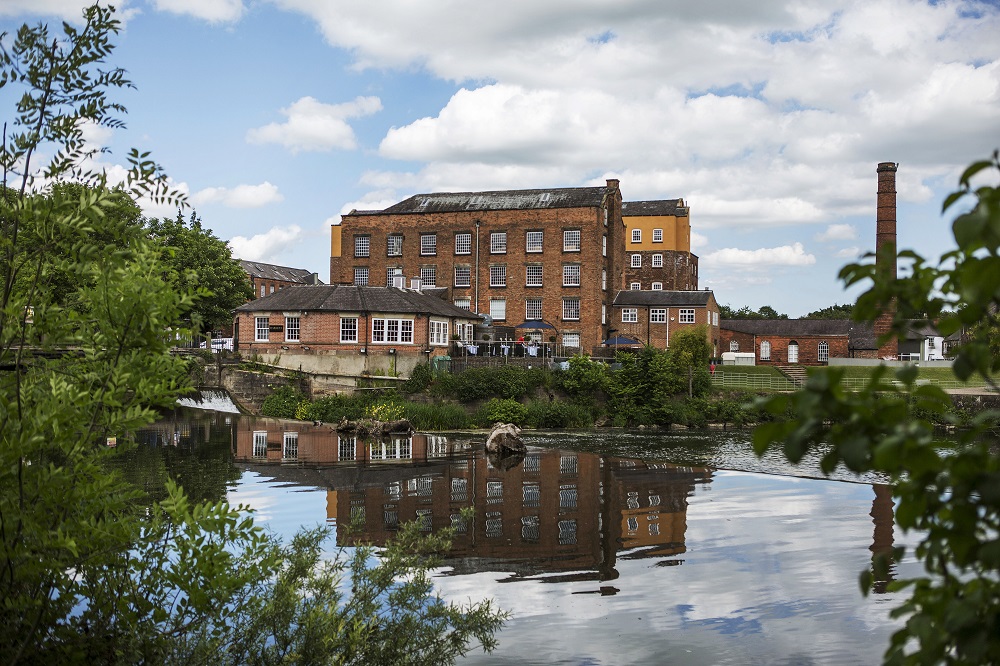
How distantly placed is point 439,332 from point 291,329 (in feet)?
26.9

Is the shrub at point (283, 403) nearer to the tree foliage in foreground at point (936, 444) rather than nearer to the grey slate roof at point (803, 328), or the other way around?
the grey slate roof at point (803, 328)

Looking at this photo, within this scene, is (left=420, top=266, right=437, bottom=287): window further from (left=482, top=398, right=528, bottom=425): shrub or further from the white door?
the white door

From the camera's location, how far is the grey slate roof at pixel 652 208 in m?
74.2

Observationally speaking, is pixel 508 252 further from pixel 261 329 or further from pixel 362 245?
pixel 261 329

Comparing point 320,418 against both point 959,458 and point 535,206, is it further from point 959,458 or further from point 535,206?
point 959,458

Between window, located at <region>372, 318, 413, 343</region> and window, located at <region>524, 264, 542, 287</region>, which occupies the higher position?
window, located at <region>524, 264, 542, 287</region>

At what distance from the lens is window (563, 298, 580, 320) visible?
56.5 m

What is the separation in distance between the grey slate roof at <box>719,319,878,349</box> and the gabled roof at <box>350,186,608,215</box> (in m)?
17.1

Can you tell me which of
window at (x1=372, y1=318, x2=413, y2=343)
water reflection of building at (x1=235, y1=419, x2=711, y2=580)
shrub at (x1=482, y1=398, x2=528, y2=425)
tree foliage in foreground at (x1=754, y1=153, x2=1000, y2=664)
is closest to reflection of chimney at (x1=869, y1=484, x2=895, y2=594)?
water reflection of building at (x1=235, y1=419, x2=711, y2=580)

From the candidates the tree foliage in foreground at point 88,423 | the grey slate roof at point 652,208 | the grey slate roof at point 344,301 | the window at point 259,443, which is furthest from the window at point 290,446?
the grey slate roof at point 652,208

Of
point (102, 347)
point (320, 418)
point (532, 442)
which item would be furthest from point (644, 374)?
point (102, 347)

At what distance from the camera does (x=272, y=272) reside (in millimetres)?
107375

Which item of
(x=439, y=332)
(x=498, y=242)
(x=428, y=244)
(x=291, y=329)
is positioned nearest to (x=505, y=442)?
(x=439, y=332)

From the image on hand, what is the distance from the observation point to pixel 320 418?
1522 inches
